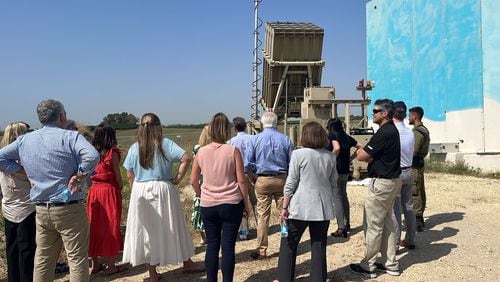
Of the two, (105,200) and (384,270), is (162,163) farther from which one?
(384,270)

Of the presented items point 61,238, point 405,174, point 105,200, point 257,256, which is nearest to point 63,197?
point 61,238

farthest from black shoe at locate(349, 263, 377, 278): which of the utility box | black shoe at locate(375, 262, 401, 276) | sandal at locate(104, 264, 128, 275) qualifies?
the utility box

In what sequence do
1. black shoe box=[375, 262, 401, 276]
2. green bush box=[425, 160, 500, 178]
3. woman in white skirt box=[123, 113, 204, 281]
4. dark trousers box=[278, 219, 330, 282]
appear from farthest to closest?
green bush box=[425, 160, 500, 178] → black shoe box=[375, 262, 401, 276] → woman in white skirt box=[123, 113, 204, 281] → dark trousers box=[278, 219, 330, 282]

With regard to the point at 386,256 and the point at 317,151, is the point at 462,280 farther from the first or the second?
the point at 317,151

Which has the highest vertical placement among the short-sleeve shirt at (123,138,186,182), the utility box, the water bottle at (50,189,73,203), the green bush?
the utility box

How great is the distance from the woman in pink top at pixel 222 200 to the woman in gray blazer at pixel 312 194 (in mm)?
487

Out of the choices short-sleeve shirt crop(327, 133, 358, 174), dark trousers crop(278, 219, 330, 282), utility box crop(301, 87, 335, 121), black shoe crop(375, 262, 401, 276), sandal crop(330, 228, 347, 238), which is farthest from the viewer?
utility box crop(301, 87, 335, 121)

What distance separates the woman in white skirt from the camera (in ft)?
13.5

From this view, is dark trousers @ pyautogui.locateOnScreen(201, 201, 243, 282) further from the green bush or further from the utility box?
the green bush

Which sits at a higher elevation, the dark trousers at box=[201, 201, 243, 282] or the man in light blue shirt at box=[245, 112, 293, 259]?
the man in light blue shirt at box=[245, 112, 293, 259]

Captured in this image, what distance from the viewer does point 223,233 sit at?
3.84m

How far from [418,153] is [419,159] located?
4.9 inches

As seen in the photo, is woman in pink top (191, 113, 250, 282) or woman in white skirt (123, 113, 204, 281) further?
woman in white skirt (123, 113, 204, 281)

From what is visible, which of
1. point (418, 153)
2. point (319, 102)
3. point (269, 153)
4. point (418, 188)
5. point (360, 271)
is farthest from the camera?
point (319, 102)
